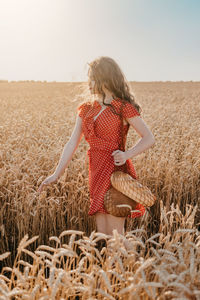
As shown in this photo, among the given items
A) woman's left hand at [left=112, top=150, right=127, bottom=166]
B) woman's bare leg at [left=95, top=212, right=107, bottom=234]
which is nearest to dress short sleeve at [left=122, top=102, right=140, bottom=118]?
woman's left hand at [left=112, top=150, right=127, bottom=166]

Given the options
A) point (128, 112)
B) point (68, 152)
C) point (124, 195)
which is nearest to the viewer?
point (124, 195)

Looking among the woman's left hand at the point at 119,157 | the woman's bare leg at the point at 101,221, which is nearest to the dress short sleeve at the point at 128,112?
the woman's left hand at the point at 119,157

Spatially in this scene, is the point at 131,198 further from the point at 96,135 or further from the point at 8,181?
the point at 8,181

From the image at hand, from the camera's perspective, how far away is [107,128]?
102 inches

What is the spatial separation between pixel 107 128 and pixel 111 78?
0.39m

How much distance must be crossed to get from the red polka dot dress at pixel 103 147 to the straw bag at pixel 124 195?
144 mm

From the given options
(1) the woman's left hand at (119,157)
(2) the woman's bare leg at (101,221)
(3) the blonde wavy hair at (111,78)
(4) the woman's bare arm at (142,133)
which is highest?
(3) the blonde wavy hair at (111,78)

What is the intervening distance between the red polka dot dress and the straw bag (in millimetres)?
144

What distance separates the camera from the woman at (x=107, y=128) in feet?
8.36

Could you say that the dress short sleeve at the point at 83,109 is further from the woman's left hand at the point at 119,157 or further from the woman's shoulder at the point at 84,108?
the woman's left hand at the point at 119,157

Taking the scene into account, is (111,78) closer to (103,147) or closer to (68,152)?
(103,147)

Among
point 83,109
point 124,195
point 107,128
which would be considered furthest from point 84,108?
point 124,195

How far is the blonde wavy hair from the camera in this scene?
261cm

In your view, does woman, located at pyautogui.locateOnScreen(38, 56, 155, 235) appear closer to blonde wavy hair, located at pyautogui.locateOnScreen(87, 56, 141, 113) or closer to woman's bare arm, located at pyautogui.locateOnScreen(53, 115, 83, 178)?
blonde wavy hair, located at pyautogui.locateOnScreen(87, 56, 141, 113)
